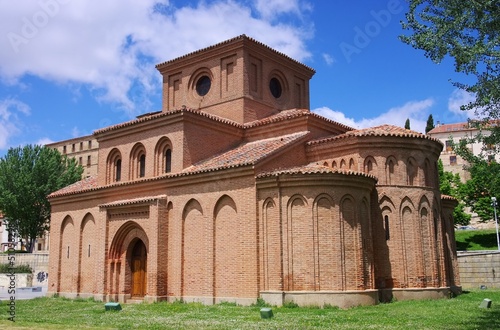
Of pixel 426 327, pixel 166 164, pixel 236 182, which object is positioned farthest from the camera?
pixel 166 164

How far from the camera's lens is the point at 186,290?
67.4 ft

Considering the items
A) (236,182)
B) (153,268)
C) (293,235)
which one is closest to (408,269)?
(293,235)

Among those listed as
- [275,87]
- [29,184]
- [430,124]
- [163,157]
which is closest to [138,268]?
[163,157]

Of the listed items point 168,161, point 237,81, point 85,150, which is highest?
point 85,150

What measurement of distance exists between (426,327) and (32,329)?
32.2ft

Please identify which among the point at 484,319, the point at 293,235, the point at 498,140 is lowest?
the point at 484,319

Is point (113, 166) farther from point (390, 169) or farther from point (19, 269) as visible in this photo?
point (19, 269)

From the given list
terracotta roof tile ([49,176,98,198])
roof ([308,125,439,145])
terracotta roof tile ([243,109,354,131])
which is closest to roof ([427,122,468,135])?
terracotta roof tile ([243,109,354,131])

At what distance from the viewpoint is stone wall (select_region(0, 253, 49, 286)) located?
42688 millimetres

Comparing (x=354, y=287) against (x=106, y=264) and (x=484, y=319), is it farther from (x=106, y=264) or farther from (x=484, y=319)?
(x=106, y=264)

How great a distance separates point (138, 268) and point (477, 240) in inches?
1573

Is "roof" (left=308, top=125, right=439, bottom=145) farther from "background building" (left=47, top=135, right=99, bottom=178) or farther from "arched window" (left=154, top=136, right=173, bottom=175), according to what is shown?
"background building" (left=47, top=135, right=99, bottom=178)

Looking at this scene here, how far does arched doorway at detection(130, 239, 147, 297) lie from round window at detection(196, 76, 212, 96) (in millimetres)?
8902

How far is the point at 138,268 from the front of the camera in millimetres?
22969
